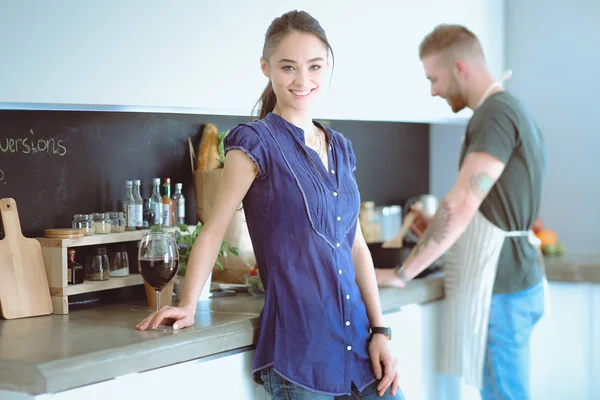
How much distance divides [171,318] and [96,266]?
0.43 meters

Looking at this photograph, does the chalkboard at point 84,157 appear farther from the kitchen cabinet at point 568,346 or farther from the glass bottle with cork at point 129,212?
the kitchen cabinet at point 568,346

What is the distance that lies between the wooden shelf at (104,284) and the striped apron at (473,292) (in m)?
0.93

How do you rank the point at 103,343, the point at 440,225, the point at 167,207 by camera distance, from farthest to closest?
the point at 440,225 < the point at 167,207 < the point at 103,343

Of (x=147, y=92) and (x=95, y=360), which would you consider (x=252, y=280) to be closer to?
(x=147, y=92)

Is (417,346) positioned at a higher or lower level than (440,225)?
lower

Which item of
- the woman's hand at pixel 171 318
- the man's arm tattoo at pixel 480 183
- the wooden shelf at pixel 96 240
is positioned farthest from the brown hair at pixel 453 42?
the woman's hand at pixel 171 318

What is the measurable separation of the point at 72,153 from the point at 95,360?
801 mm

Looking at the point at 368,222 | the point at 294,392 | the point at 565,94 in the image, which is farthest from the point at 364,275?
the point at 565,94

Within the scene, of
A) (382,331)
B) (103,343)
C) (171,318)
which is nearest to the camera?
(103,343)

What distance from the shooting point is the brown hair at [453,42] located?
2.55 m

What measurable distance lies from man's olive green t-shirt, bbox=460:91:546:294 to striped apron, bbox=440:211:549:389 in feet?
0.08

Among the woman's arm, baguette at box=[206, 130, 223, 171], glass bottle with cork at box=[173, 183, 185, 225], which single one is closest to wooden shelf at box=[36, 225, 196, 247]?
glass bottle with cork at box=[173, 183, 185, 225]

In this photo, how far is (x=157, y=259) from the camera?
69.9 inches

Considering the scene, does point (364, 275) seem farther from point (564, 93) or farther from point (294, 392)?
point (564, 93)
